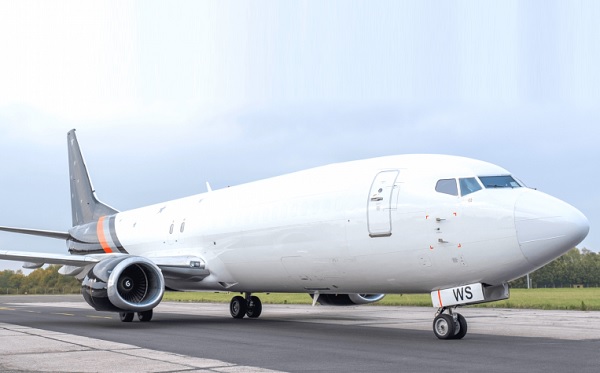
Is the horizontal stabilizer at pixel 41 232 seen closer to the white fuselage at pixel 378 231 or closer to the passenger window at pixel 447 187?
the white fuselage at pixel 378 231

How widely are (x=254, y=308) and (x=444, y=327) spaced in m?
8.79

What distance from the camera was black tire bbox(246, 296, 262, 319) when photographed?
1938 centimetres

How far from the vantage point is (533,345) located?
35.4 feet

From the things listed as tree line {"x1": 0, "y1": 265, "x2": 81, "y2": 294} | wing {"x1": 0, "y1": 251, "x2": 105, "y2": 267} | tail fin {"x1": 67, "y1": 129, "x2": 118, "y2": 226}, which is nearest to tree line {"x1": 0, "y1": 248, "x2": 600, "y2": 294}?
tree line {"x1": 0, "y1": 265, "x2": 81, "y2": 294}

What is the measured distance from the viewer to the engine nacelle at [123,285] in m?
15.1

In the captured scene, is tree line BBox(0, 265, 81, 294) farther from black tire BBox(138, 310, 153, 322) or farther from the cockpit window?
the cockpit window

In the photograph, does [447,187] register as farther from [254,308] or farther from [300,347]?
[254,308]

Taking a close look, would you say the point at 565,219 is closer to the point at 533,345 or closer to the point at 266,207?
the point at 533,345

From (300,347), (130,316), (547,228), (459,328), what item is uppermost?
(547,228)

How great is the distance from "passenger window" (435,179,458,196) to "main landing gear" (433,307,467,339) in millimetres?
2026

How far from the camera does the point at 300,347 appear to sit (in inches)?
429

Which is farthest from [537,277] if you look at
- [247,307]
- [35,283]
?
[247,307]

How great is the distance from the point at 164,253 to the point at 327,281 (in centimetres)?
665

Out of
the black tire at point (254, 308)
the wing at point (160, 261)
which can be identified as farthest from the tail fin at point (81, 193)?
the black tire at point (254, 308)
